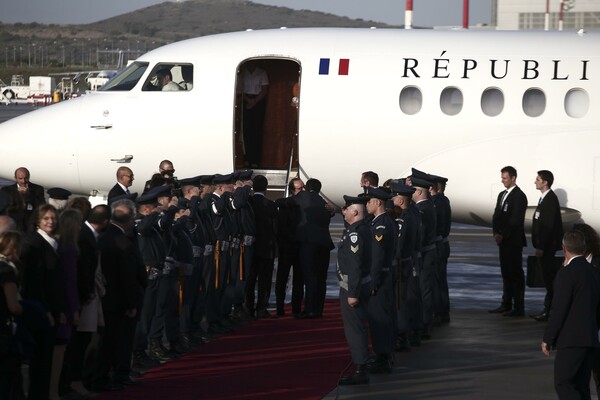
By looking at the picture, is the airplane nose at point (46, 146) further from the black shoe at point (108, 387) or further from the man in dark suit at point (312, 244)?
the black shoe at point (108, 387)

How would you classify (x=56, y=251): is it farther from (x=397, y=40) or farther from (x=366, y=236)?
(x=397, y=40)

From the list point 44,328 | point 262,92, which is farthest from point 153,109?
point 44,328

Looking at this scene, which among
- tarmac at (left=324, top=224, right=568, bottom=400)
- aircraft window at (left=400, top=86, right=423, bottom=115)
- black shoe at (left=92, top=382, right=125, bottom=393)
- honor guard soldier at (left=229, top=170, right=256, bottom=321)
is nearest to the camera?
black shoe at (left=92, top=382, right=125, bottom=393)

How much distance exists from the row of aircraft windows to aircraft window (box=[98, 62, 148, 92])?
Answer: 4.27 meters

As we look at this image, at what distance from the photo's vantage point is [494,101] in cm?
1728

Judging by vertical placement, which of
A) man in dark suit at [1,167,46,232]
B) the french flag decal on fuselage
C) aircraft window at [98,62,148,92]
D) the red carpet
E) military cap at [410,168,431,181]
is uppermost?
the french flag decal on fuselage

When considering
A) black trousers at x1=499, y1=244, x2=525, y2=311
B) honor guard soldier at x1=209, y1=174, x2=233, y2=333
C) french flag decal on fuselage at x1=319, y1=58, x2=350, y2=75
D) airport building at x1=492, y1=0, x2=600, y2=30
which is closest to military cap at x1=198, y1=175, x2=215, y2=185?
honor guard soldier at x1=209, y1=174, x2=233, y2=333

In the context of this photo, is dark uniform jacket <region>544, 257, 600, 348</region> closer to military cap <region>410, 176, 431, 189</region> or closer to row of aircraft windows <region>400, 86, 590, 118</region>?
military cap <region>410, 176, 431, 189</region>

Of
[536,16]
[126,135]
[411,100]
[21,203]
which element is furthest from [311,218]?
[536,16]

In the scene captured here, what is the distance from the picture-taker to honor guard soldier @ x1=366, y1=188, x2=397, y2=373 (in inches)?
467

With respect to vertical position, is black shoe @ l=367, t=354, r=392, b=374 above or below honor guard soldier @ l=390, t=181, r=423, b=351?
below

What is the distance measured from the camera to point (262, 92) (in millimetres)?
18625

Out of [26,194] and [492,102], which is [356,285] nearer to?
[26,194]

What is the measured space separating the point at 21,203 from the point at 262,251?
4.85 meters
